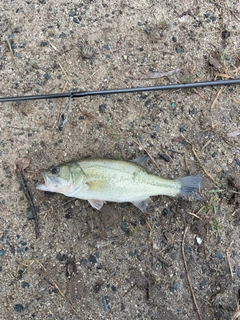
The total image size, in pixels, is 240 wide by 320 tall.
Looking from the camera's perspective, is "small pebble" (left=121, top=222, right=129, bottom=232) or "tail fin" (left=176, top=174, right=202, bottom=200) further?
"small pebble" (left=121, top=222, right=129, bottom=232)

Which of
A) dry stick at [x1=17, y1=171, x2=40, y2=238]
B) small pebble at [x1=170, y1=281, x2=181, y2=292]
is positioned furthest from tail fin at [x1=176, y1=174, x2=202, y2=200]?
dry stick at [x1=17, y1=171, x2=40, y2=238]

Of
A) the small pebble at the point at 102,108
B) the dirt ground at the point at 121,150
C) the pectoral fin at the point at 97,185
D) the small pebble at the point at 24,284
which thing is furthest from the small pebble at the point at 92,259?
the small pebble at the point at 102,108

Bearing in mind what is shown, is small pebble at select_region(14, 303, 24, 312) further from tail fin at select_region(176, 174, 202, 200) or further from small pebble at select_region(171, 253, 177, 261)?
tail fin at select_region(176, 174, 202, 200)

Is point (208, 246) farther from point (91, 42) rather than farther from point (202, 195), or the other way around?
point (91, 42)

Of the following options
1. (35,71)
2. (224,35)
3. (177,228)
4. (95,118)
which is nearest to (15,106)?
(35,71)

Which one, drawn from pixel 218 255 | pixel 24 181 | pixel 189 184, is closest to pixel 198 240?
pixel 218 255

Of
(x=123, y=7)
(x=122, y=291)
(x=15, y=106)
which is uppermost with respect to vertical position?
(x=123, y=7)
